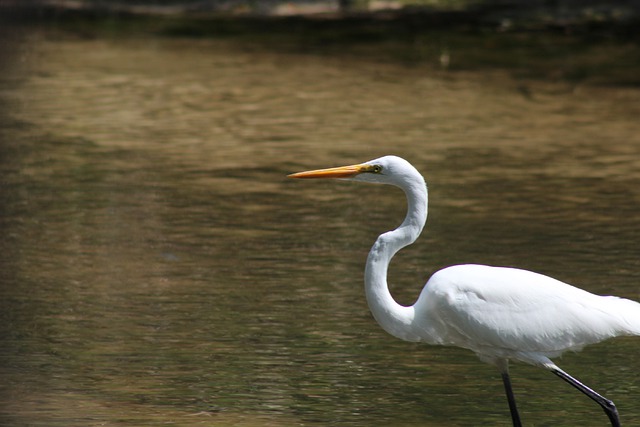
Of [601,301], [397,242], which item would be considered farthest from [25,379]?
[601,301]

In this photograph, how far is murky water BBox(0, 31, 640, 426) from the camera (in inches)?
209

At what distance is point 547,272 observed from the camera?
23.4ft

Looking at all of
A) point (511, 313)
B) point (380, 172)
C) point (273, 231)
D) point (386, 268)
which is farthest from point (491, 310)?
point (273, 231)

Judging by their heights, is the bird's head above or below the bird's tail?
above

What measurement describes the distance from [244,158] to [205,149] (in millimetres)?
497

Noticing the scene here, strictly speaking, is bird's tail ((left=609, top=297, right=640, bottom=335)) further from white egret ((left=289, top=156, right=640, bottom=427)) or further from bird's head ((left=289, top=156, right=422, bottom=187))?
bird's head ((left=289, top=156, right=422, bottom=187))

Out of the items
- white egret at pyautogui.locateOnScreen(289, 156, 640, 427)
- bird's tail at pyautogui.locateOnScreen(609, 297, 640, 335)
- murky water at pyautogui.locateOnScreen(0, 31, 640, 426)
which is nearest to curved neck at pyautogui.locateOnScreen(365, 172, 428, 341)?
white egret at pyautogui.locateOnScreen(289, 156, 640, 427)

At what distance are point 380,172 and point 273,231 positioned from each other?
3.37m

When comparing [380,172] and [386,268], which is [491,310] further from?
[380,172]

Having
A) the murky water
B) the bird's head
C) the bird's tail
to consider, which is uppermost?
the bird's head

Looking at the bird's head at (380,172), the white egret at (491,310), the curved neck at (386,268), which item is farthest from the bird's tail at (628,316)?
the bird's head at (380,172)

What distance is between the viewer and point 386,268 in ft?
14.9

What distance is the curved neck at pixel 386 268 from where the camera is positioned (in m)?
4.55

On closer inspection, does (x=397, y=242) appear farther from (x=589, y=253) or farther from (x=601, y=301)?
(x=589, y=253)
